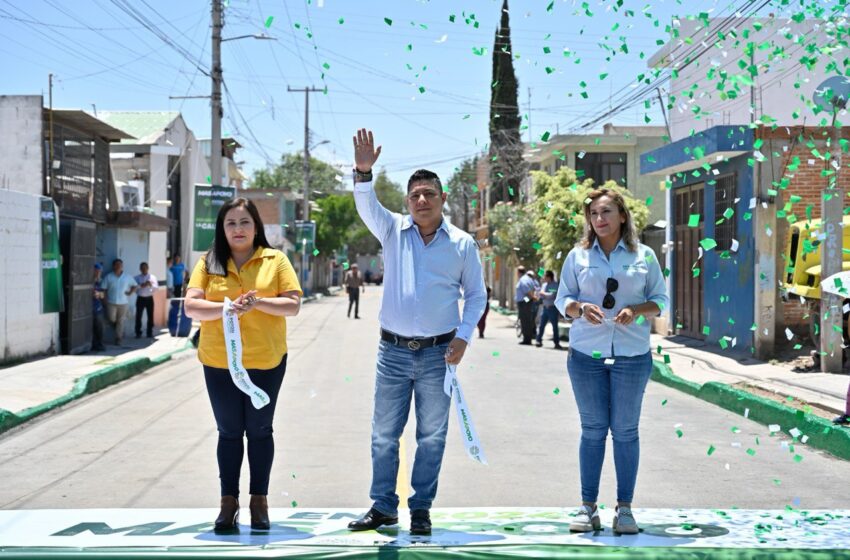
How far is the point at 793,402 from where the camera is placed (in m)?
12.0

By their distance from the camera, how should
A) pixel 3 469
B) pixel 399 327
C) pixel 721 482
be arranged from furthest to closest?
pixel 3 469 < pixel 721 482 < pixel 399 327

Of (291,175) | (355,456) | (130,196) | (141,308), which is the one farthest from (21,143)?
(291,175)

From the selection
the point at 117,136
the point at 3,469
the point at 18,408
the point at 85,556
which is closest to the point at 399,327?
the point at 85,556

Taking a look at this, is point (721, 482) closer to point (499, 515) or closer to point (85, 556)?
point (499, 515)

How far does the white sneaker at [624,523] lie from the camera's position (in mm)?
5363

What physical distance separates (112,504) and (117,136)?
17.0 metres

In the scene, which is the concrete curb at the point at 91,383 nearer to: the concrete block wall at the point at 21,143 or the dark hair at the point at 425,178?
the concrete block wall at the point at 21,143

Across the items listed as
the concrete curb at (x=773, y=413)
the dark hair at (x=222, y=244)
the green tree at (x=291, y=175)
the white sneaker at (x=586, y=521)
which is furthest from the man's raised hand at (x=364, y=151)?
the green tree at (x=291, y=175)

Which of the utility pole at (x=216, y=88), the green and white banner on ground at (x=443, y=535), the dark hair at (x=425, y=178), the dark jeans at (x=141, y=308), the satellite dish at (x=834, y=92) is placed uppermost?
the utility pole at (x=216, y=88)

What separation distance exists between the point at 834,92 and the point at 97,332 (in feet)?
50.6

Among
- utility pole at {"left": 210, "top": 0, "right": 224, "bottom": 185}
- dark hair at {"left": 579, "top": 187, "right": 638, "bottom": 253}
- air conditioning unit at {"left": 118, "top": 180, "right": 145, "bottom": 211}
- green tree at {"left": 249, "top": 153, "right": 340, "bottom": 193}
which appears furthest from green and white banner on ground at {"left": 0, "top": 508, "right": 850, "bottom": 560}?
green tree at {"left": 249, "top": 153, "right": 340, "bottom": 193}

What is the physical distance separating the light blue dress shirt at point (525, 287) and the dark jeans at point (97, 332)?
955 centimetres

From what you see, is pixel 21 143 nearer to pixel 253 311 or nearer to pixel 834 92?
pixel 834 92

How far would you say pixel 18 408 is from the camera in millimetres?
11594
